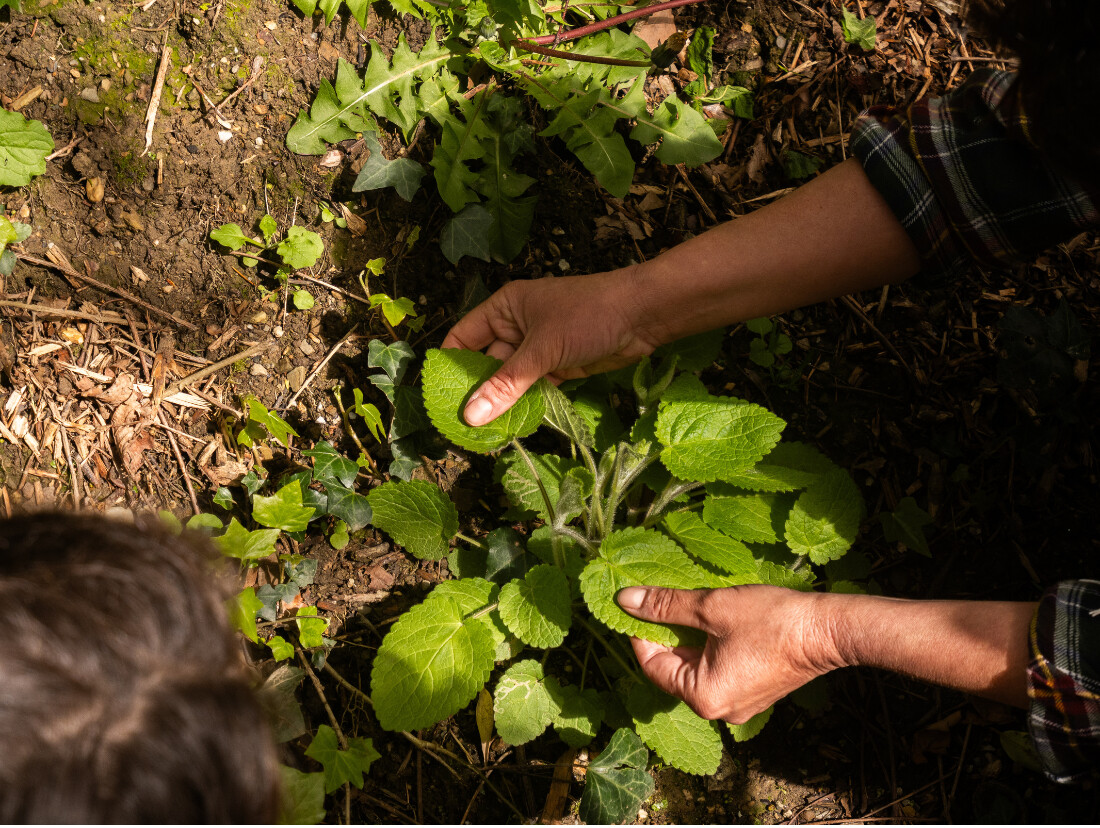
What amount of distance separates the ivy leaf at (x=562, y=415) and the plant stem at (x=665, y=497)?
25cm

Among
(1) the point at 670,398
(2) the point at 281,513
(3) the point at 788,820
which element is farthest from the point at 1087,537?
(2) the point at 281,513

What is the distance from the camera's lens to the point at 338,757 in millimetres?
1588

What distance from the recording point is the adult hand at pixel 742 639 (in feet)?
4.83

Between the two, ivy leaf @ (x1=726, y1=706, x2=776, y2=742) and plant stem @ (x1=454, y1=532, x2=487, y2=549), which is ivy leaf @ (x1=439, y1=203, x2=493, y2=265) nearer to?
plant stem @ (x1=454, y1=532, x2=487, y2=549)

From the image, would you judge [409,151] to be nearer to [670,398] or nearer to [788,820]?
[670,398]

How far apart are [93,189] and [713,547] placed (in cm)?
178

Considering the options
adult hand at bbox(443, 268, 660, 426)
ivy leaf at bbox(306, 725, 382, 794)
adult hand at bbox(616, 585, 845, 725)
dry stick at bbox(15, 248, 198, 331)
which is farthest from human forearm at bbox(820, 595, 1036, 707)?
dry stick at bbox(15, 248, 198, 331)

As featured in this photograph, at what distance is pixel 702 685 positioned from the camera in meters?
1.51

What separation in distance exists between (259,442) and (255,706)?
118cm

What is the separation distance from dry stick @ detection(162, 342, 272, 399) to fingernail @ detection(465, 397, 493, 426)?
69cm

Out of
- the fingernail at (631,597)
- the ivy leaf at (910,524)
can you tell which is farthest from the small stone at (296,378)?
the ivy leaf at (910,524)

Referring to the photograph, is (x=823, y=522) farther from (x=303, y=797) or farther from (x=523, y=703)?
(x=303, y=797)

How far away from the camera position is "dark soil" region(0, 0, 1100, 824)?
1.81 metres

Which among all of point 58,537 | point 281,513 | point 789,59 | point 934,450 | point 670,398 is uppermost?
point 789,59
